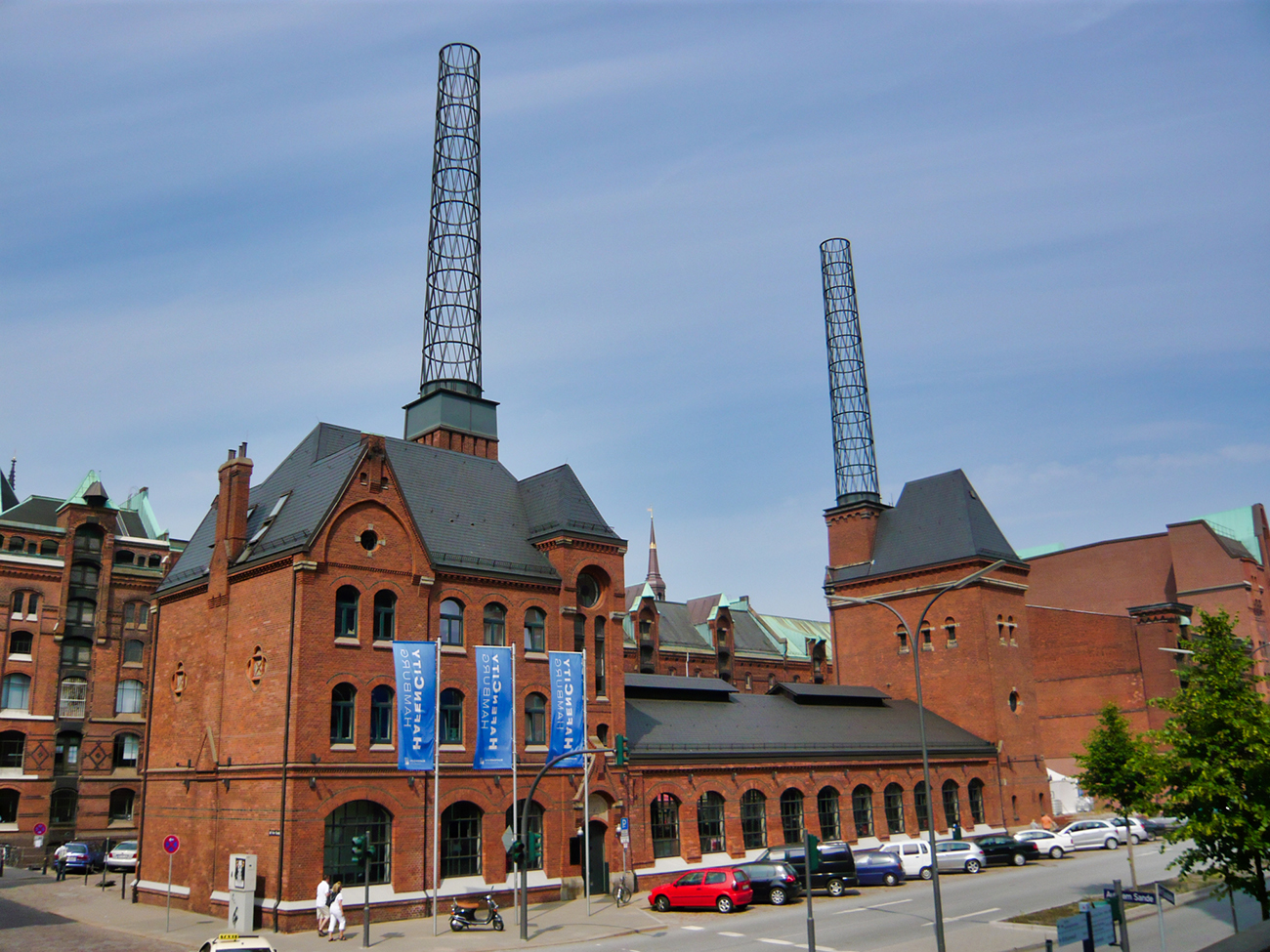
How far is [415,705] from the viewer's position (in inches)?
1389

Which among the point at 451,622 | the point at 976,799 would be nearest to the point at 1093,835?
the point at 976,799

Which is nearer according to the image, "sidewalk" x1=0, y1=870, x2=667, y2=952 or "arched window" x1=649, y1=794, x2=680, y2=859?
"sidewalk" x1=0, y1=870, x2=667, y2=952

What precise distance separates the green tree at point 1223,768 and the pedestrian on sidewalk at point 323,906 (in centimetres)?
2296

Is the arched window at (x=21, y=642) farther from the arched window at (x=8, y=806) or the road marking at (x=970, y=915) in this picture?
the road marking at (x=970, y=915)

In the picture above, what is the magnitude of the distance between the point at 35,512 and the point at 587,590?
45.1m

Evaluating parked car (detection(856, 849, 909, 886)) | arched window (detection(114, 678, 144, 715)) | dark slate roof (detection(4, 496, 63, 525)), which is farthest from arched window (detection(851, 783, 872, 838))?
dark slate roof (detection(4, 496, 63, 525))

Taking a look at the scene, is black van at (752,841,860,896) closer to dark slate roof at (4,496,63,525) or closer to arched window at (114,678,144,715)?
arched window at (114,678,144,715)

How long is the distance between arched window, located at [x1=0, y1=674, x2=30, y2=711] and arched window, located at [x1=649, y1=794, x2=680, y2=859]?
41.4m

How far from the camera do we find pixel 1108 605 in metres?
84.9

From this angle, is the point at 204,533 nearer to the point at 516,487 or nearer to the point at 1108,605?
the point at 516,487

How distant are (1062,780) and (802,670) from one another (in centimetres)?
3512

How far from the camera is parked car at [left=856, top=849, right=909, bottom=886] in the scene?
40875mm

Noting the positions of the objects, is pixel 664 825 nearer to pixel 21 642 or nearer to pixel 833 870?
pixel 833 870

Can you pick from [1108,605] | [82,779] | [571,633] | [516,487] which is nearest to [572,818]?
[571,633]
